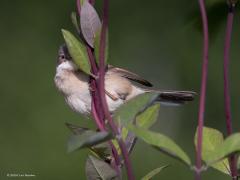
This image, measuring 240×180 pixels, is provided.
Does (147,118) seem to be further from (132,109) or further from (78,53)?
(78,53)

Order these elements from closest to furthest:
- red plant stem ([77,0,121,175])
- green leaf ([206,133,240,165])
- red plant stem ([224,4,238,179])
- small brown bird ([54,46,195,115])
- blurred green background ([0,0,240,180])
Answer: green leaf ([206,133,240,165])
red plant stem ([224,4,238,179])
red plant stem ([77,0,121,175])
small brown bird ([54,46,195,115])
blurred green background ([0,0,240,180])

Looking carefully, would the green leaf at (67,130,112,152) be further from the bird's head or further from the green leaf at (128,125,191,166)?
the bird's head

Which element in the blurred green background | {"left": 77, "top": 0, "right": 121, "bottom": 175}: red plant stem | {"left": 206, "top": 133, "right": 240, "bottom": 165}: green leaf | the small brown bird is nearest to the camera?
{"left": 206, "top": 133, "right": 240, "bottom": 165}: green leaf

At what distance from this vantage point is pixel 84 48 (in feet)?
4.68

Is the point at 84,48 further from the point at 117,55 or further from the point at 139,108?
the point at 117,55

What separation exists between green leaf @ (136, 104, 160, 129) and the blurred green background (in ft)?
9.96

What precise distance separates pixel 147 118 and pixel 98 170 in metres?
0.17

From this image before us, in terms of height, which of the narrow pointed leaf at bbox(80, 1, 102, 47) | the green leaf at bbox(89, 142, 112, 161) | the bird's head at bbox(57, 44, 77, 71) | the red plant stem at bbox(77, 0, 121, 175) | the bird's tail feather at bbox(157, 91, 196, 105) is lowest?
the bird's tail feather at bbox(157, 91, 196, 105)

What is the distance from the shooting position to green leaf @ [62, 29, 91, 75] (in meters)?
1.38

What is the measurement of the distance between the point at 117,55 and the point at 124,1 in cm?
64

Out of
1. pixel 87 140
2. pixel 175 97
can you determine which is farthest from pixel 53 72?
pixel 87 140

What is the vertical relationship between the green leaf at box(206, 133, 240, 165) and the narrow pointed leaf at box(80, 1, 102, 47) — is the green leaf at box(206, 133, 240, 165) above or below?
below

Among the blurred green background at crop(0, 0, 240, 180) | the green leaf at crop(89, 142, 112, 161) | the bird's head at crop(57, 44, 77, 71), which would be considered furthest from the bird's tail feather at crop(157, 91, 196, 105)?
the blurred green background at crop(0, 0, 240, 180)

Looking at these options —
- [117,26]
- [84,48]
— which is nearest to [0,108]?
[117,26]
